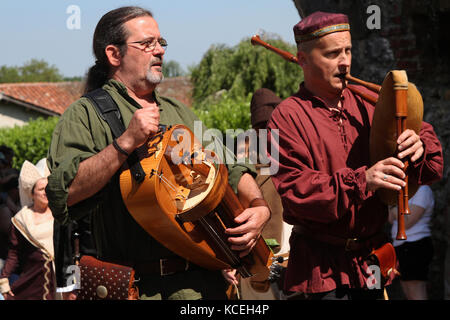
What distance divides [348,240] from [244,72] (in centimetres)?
2403

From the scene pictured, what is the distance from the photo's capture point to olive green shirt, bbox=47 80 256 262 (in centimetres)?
292

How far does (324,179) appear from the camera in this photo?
10.2 ft

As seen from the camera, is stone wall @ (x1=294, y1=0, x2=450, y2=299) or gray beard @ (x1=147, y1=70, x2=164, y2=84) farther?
stone wall @ (x1=294, y1=0, x2=450, y2=299)

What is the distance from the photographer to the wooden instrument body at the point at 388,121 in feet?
10.0

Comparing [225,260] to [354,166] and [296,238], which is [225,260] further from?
[354,166]

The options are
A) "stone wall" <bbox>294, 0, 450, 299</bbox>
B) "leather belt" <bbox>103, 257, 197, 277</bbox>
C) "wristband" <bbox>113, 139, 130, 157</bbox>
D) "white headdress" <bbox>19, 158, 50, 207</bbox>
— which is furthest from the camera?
"white headdress" <bbox>19, 158, 50, 207</bbox>

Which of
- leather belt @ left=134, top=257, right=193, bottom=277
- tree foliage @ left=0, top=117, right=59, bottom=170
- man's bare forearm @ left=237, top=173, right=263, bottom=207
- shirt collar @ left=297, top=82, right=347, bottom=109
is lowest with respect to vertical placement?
tree foliage @ left=0, top=117, right=59, bottom=170

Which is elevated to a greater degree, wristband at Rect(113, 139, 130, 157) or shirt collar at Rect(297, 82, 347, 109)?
shirt collar at Rect(297, 82, 347, 109)

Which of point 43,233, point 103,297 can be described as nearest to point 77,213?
point 103,297

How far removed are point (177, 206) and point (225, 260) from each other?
1.09ft

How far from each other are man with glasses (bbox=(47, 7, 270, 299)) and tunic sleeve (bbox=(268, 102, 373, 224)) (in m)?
0.15

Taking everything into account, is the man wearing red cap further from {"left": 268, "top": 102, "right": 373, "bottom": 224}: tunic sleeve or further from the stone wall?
the stone wall

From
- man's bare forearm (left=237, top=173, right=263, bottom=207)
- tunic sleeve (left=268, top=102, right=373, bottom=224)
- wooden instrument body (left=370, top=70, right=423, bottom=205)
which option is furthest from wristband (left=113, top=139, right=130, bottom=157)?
wooden instrument body (left=370, top=70, right=423, bottom=205)

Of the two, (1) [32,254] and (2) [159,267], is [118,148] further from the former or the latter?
(1) [32,254]
